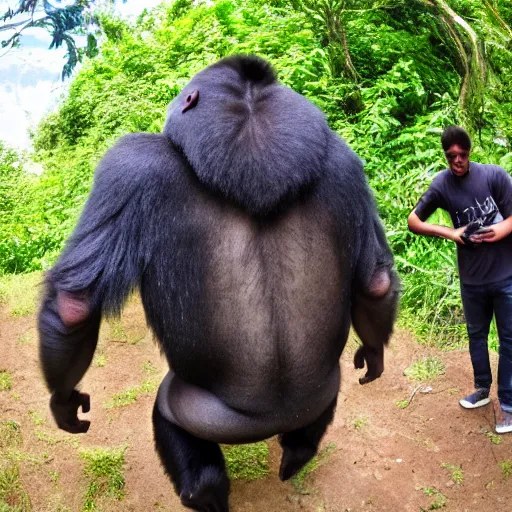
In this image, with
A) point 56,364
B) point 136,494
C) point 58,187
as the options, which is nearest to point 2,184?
point 58,187

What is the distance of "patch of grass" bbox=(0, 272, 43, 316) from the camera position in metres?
4.93

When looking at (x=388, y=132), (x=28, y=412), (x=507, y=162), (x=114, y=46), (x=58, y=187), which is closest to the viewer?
(x=28, y=412)

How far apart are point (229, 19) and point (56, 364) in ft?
22.7

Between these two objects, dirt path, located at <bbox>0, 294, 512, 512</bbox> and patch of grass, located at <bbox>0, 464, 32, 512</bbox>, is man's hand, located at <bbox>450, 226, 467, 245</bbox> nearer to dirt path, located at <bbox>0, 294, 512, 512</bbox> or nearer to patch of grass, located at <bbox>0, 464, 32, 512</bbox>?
dirt path, located at <bbox>0, 294, 512, 512</bbox>

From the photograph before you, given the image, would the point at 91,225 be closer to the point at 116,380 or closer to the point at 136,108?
the point at 116,380

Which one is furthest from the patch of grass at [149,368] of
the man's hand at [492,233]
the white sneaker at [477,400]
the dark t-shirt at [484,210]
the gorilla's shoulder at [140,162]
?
the gorilla's shoulder at [140,162]

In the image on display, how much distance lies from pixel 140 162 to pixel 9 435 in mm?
2266

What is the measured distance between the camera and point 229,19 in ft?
27.0

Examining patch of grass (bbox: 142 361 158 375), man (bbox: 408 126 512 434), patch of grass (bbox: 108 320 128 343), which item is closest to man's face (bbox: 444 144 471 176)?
man (bbox: 408 126 512 434)

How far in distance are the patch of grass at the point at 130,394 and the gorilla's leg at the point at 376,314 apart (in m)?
1.64

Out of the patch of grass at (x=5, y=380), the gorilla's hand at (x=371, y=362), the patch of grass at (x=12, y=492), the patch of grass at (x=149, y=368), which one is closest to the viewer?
the gorilla's hand at (x=371, y=362)

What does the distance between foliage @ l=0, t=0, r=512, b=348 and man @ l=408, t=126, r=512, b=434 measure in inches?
36.9

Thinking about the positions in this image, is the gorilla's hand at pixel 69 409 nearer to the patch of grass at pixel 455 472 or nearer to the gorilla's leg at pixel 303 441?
the gorilla's leg at pixel 303 441

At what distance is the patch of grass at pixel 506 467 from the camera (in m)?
3.20
